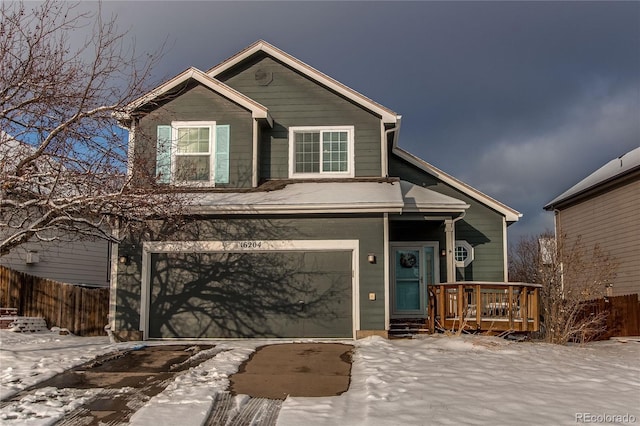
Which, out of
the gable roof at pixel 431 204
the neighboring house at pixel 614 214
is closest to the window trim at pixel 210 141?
the gable roof at pixel 431 204

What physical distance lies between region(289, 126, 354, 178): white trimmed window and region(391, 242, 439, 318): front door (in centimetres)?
308

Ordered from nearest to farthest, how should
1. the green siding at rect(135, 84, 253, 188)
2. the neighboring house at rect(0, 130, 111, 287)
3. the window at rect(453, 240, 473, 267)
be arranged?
the green siding at rect(135, 84, 253, 188) → the window at rect(453, 240, 473, 267) → the neighboring house at rect(0, 130, 111, 287)

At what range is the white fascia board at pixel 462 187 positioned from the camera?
51.1 ft

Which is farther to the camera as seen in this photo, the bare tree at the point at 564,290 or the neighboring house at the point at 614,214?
the neighboring house at the point at 614,214

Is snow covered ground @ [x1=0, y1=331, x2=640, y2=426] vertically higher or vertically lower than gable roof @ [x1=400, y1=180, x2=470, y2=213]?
lower

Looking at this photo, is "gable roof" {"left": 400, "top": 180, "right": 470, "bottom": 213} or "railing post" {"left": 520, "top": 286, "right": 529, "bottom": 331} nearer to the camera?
"railing post" {"left": 520, "top": 286, "right": 529, "bottom": 331}

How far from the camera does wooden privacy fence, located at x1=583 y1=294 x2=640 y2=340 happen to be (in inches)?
611

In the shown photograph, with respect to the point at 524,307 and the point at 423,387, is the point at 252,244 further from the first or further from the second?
the point at 524,307

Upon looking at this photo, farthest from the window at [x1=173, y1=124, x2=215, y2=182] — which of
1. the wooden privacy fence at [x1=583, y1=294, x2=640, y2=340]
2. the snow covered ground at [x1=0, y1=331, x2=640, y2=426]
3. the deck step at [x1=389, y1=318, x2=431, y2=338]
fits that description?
the wooden privacy fence at [x1=583, y1=294, x2=640, y2=340]

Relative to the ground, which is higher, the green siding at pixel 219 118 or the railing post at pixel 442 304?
the green siding at pixel 219 118

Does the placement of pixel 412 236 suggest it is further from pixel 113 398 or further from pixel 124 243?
pixel 113 398

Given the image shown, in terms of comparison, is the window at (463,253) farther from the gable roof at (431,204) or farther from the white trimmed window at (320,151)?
the white trimmed window at (320,151)

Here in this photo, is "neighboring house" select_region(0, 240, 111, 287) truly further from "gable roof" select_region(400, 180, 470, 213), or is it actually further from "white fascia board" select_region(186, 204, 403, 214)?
"gable roof" select_region(400, 180, 470, 213)

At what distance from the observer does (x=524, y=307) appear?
38.0 ft
